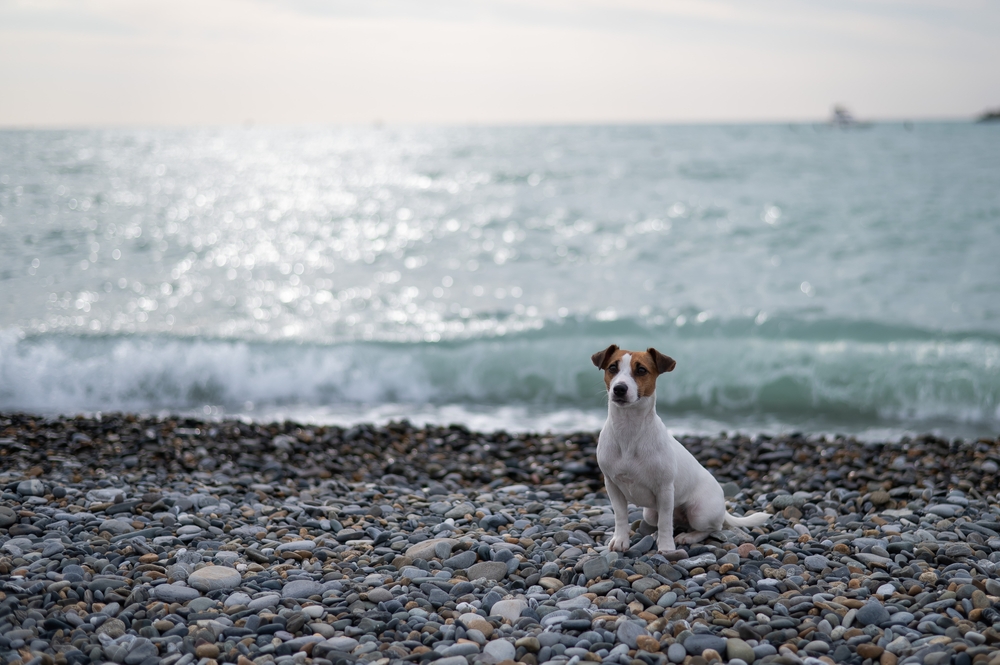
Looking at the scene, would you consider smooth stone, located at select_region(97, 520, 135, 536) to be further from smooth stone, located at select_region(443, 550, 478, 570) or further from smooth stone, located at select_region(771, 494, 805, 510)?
smooth stone, located at select_region(771, 494, 805, 510)

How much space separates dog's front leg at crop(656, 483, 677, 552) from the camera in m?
4.45

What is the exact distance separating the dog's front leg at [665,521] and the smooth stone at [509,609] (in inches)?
39.1

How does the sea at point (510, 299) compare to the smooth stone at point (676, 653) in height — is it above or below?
above

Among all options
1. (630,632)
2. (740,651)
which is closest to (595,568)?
(630,632)

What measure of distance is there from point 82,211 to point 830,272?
19181 mm

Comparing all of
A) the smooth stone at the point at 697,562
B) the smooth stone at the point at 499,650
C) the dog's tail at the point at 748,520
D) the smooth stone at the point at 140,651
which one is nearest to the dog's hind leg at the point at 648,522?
the smooth stone at the point at 697,562

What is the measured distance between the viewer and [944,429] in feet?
30.1

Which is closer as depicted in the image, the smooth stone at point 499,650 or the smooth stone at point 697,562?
the smooth stone at point 499,650

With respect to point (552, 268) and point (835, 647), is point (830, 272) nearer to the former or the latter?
point (552, 268)

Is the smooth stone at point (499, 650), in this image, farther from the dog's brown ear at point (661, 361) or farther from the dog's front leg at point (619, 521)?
the dog's brown ear at point (661, 361)

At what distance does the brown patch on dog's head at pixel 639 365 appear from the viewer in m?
4.14

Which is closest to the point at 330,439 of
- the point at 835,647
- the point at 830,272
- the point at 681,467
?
the point at 681,467

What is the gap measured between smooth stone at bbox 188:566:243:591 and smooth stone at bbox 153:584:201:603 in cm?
6

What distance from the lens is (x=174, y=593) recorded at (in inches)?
160
